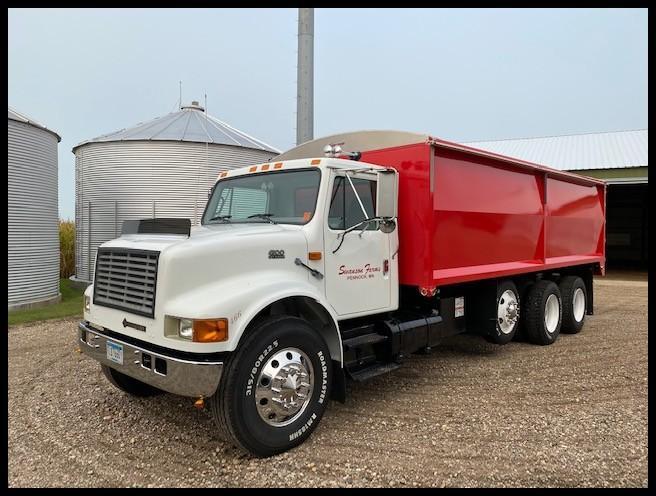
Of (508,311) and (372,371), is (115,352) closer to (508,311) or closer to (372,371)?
(372,371)

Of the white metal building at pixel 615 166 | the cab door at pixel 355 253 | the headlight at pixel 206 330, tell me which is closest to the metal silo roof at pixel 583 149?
the white metal building at pixel 615 166

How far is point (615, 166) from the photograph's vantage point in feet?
61.2

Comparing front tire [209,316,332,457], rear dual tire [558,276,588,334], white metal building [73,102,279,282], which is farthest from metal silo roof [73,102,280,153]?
front tire [209,316,332,457]

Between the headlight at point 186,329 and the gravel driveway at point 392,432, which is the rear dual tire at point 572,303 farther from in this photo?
the headlight at point 186,329

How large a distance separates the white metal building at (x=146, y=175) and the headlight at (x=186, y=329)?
33.3 ft

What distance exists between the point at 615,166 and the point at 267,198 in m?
18.0

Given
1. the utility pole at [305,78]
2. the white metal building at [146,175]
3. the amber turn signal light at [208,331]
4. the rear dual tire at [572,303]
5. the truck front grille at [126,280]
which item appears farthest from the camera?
the white metal building at [146,175]

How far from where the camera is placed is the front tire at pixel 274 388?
3.73 meters

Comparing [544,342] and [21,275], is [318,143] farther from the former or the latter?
[21,275]

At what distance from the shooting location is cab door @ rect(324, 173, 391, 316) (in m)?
4.62

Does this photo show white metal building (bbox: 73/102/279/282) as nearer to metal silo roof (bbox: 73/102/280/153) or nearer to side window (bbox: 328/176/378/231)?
metal silo roof (bbox: 73/102/280/153)

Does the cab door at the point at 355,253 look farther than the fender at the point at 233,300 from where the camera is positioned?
Yes

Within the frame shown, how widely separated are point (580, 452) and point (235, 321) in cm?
298
